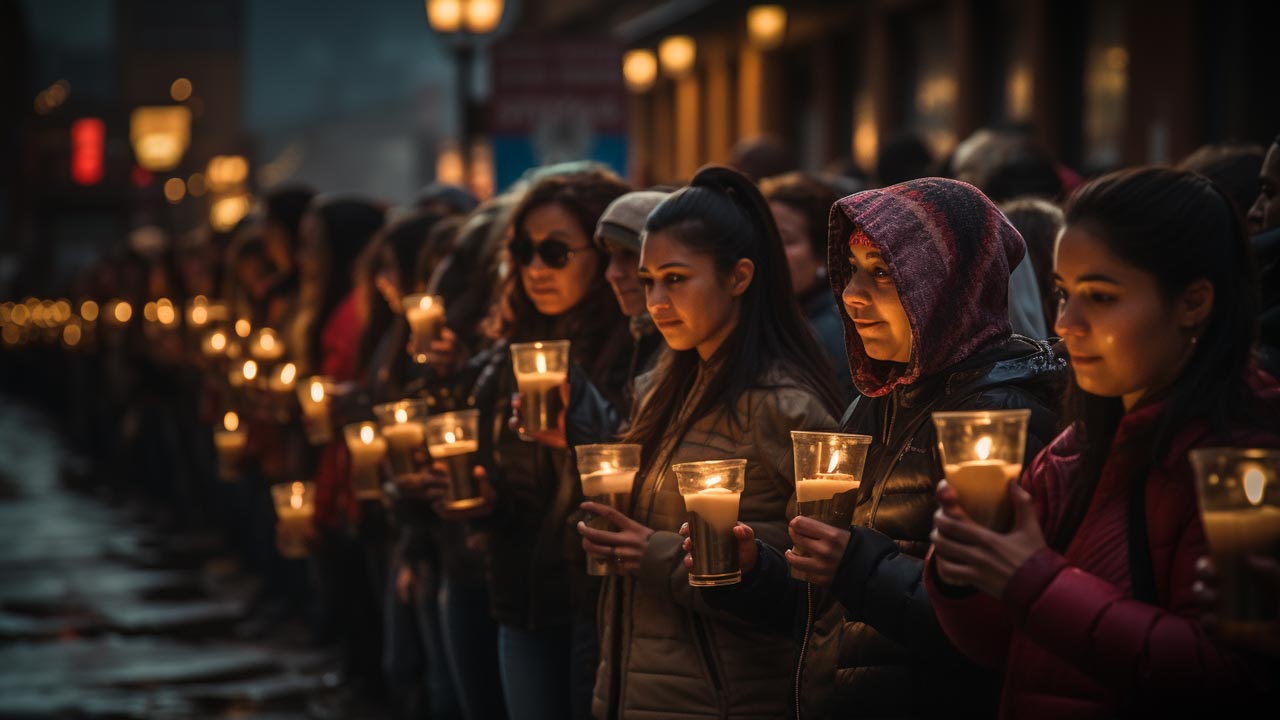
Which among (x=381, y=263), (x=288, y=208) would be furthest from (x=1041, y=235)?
(x=288, y=208)

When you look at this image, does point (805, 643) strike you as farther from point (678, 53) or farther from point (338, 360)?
point (678, 53)

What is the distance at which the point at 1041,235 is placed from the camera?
5.98 meters

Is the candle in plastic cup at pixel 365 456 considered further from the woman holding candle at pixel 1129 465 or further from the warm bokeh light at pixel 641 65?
the warm bokeh light at pixel 641 65

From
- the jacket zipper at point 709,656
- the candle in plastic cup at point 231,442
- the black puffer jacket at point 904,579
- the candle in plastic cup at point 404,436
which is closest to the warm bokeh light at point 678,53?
the candle in plastic cup at point 231,442

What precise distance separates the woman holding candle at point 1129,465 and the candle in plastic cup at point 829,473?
45 centimetres

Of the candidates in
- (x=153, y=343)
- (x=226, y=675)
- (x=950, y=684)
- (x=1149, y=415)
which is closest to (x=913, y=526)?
(x=950, y=684)

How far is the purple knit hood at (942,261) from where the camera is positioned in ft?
13.6

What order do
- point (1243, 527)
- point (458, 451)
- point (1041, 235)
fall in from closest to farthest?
point (1243, 527) < point (458, 451) < point (1041, 235)

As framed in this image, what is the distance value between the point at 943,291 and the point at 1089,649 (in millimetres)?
1179

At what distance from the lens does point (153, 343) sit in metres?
18.5

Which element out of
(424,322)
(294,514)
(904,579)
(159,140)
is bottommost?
(294,514)

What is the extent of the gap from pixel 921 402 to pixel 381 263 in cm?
516

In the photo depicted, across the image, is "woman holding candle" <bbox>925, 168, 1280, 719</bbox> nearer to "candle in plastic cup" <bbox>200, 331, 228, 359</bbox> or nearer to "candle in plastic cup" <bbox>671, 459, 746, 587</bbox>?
"candle in plastic cup" <bbox>671, 459, 746, 587</bbox>

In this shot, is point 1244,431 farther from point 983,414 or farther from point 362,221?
point 362,221
